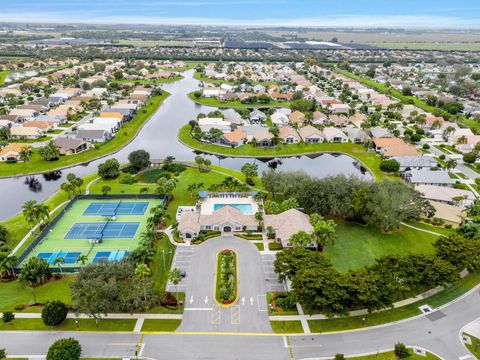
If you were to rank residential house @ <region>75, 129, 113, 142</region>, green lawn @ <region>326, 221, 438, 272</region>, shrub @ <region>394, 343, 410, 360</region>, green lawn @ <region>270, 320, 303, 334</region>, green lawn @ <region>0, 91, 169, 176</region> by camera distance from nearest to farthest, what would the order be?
shrub @ <region>394, 343, 410, 360</region>, green lawn @ <region>270, 320, 303, 334</region>, green lawn @ <region>326, 221, 438, 272</region>, green lawn @ <region>0, 91, 169, 176</region>, residential house @ <region>75, 129, 113, 142</region>

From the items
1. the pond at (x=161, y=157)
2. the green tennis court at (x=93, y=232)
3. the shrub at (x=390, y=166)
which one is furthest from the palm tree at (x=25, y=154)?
the shrub at (x=390, y=166)

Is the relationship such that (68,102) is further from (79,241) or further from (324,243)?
(324,243)

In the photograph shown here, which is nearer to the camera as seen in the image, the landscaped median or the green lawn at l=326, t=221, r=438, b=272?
the green lawn at l=326, t=221, r=438, b=272

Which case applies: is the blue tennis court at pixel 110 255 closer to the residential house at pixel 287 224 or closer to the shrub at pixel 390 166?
the residential house at pixel 287 224

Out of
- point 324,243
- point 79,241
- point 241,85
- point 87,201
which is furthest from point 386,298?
point 241,85

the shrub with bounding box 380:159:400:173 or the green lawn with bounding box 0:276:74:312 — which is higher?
the shrub with bounding box 380:159:400:173

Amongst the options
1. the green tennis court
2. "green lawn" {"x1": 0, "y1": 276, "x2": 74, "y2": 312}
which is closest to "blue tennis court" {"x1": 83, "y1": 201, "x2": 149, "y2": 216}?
the green tennis court

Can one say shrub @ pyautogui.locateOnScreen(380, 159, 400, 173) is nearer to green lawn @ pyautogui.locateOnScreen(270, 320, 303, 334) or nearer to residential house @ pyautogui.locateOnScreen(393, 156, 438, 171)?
residential house @ pyautogui.locateOnScreen(393, 156, 438, 171)
